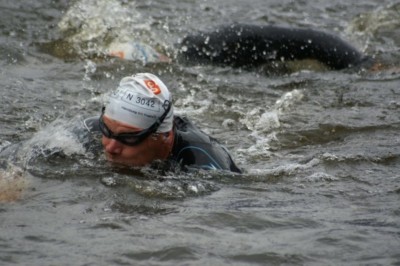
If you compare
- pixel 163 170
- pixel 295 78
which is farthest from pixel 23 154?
pixel 295 78

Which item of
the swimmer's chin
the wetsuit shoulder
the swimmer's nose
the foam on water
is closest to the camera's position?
the swimmer's nose

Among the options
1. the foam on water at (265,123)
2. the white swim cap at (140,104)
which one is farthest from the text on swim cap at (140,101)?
the foam on water at (265,123)

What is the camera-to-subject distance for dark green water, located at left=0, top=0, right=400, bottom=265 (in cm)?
545

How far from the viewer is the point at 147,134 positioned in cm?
662

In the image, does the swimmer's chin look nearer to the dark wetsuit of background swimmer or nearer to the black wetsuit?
the dark wetsuit of background swimmer

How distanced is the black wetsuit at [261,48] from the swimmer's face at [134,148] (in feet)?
A: 15.0

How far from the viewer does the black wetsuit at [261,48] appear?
11.2 meters

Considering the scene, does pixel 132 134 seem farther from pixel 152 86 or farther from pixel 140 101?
pixel 152 86

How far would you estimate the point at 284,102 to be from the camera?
384 inches

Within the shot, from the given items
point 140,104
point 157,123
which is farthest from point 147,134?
point 140,104

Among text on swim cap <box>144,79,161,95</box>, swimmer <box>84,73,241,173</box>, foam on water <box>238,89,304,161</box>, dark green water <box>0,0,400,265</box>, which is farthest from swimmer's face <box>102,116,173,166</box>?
foam on water <box>238,89,304,161</box>

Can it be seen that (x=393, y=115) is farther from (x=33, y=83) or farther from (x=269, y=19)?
(x=269, y=19)

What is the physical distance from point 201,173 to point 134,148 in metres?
0.58

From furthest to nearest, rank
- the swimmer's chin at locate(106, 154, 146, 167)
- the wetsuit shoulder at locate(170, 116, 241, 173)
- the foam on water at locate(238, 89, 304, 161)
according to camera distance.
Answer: the foam on water at locate(238, 89, 304, 161) → the wetsuit shoulder at locate(170, 116, 241, 173) → the swimmer's chin at locate(106, 154, 146, 167)
